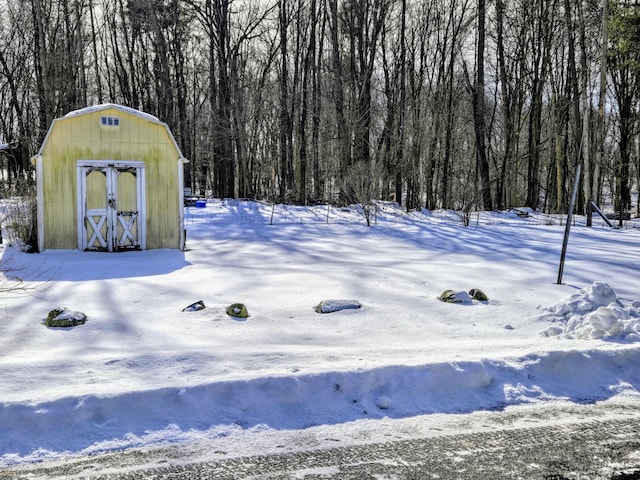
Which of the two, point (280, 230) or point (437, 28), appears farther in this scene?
point (437, 28)

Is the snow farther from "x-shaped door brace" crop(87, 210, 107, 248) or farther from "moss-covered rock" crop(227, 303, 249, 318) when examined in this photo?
"x-shaped door brace" crop(87, 210, 107, 248)

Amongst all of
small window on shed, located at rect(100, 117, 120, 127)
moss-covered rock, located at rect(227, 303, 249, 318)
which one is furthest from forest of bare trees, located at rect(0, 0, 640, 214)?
moss-covered rock, located at rect(227, 303, 249, 318)

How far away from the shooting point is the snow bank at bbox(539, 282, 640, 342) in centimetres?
507

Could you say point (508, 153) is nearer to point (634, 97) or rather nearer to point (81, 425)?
point (634, 97)

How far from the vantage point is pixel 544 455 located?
120 inches

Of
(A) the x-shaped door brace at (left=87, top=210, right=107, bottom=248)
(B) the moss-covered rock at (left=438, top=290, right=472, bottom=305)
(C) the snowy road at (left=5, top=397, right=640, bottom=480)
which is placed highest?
(A) the x-shaped door brace at (left=87, top=210, right=107, bottom=248)

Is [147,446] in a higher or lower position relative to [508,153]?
lower

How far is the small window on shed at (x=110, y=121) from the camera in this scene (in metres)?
11.2

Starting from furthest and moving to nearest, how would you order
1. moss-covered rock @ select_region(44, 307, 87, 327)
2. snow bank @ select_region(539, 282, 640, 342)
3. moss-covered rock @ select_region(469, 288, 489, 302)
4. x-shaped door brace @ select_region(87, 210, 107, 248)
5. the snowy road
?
x-shaped door brace @ select_region(87, 210, 107, 248) < moss-covered rock @ select_region(469, 288, 489, 302) < moss-covered rock @ select_region(44, 307, 87, 327) < snow bank @ select_region(539, 282, 640, 342) < the snowy road

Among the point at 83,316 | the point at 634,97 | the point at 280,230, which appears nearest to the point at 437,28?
the point at 634,97

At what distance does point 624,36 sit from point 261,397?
74.0 feet

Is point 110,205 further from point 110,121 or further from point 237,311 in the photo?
point 237,311

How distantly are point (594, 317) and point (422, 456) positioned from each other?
304 centimetres

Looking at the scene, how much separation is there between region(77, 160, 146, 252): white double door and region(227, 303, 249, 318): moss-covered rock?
6300 millimetres
